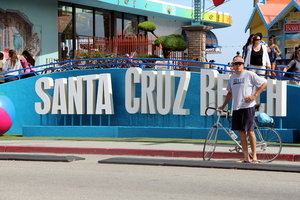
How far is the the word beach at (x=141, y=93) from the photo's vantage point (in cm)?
1698

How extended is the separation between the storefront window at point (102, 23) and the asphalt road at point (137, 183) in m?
26.0

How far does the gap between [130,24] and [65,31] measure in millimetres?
7754

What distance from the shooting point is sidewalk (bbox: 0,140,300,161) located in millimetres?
12967

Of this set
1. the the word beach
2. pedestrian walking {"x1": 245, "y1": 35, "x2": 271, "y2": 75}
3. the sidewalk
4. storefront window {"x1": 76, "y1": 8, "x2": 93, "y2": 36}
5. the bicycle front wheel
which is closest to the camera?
the bicycle front wheel

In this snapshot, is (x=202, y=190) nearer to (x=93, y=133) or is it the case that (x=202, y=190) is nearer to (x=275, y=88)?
(x=275, y=88)

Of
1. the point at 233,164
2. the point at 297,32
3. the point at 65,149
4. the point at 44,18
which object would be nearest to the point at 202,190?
the point at 233,164

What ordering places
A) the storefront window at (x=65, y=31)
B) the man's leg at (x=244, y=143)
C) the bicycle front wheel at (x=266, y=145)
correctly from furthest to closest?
the storefront window at (x=65, y=31) < the bicycle front wheel at (x=266, y=145) < the man's leg at (x=244, y=143)

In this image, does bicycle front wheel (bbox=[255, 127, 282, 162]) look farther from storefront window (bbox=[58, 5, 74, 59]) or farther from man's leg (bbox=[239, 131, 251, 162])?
storefront window (bbox=[58, 5, 74, 59])

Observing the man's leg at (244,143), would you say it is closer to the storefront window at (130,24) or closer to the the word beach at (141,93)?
the the word beach at (141,93)

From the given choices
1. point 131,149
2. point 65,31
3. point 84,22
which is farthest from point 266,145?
point 84,22

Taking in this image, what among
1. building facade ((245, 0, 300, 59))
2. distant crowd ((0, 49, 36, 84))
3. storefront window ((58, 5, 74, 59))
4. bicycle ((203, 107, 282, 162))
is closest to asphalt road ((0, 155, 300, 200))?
bicycle ((203, 107, 282, 162))

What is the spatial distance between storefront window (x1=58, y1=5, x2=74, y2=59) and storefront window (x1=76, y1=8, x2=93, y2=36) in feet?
2.73

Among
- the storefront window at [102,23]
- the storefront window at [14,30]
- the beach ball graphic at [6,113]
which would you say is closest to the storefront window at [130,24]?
the storefront window at [102,23]

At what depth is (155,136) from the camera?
1731cm
